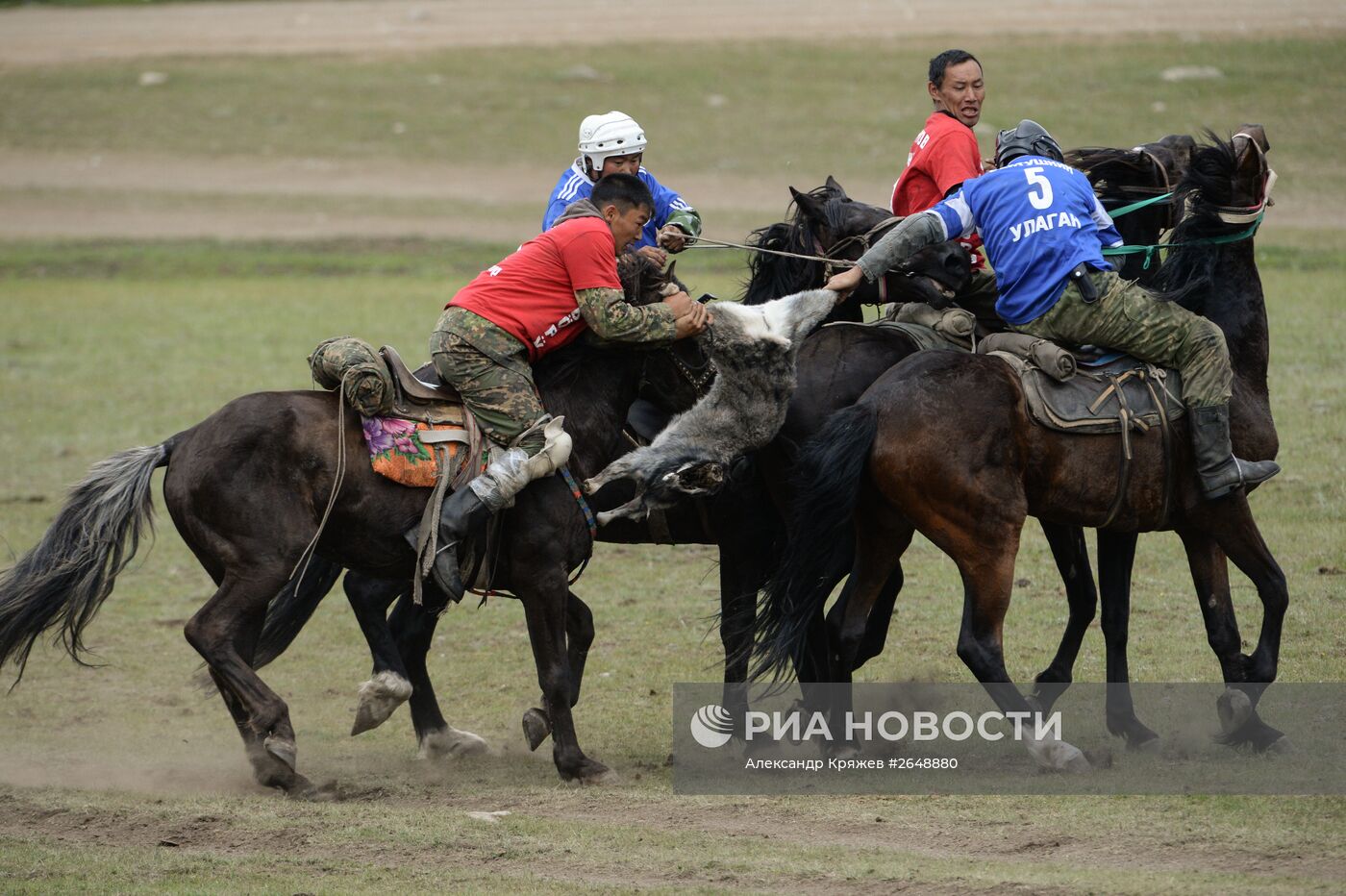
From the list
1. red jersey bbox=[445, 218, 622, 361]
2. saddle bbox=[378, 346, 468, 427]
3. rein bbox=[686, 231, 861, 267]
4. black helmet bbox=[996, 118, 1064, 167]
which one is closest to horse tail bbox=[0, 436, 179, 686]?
saddle bbox=[378, 346, 468, 427]

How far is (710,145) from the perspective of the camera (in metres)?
30.0

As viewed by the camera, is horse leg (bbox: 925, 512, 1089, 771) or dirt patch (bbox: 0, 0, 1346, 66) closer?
horse leg (bbox: 925, 512, 1089, 771)

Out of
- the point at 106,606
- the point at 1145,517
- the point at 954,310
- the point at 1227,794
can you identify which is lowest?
the point at 106,606

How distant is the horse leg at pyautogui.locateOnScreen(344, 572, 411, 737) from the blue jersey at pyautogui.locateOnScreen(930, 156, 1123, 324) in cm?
311

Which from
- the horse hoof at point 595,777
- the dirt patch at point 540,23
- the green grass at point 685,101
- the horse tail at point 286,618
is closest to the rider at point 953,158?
the horse hoof at point 595,777

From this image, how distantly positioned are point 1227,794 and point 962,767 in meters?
1.13

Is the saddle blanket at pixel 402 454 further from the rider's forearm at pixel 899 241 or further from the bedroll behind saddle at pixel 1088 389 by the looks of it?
the bedroll behind saddle at pixel 1088 389

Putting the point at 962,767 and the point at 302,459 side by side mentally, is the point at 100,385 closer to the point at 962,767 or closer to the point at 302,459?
the point at 302,459

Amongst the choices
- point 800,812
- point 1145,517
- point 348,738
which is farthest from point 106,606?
point 1145,517

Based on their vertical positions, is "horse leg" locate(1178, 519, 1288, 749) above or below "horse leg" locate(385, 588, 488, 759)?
above

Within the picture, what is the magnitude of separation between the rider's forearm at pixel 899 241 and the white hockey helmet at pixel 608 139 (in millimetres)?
1375

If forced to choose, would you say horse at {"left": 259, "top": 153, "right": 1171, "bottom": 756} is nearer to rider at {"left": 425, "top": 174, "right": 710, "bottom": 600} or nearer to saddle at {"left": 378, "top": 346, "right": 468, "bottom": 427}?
rider at {"left": 425, "top": 174, "right": 710, "bottom": 600}

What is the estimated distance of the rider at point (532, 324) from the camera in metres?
6.89

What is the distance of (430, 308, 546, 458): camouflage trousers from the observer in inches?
275
